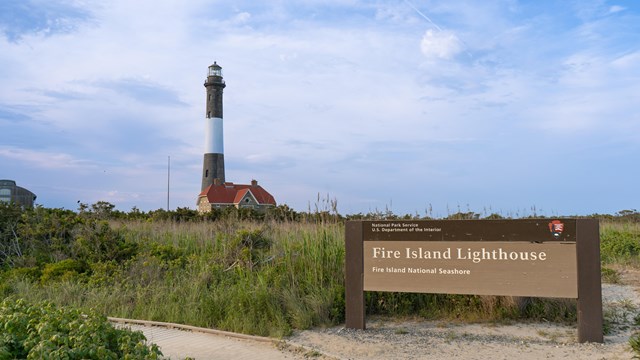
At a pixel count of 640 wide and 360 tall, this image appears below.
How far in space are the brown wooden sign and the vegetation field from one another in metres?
0.75

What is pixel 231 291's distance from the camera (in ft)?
25.3

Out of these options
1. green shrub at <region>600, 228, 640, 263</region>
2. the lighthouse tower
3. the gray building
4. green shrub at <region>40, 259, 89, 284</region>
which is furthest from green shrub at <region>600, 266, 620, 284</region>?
the lighthouse tower

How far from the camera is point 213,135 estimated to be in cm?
4891

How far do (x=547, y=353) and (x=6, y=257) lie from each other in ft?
35.9

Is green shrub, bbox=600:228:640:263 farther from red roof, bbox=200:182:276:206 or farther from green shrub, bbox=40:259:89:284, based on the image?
red roof, bbox=200:182:276:206

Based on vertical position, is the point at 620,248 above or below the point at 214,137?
below

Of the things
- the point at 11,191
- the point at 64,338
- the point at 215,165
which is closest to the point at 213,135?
the point at 215,165

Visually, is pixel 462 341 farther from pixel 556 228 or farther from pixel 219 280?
pixel 219 280

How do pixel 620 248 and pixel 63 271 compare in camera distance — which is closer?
pixel 63 271

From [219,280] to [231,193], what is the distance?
1664 inches

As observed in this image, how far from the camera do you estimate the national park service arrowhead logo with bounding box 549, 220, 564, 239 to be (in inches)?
263

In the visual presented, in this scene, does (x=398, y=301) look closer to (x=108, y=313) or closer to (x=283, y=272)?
(x=283, y=272)

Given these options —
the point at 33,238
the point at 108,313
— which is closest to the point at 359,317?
the point at 108,313

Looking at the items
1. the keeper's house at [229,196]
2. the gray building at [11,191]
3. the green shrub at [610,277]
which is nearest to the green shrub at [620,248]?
the green shrub at [610,277]
